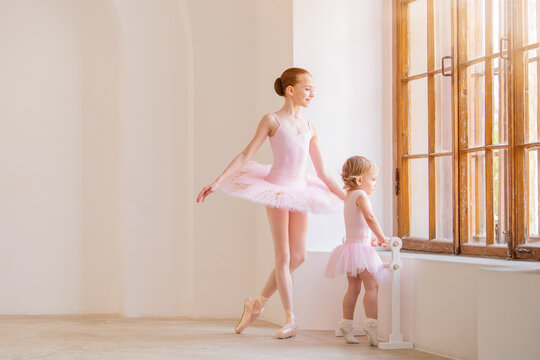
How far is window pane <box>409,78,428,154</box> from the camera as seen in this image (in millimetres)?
4930

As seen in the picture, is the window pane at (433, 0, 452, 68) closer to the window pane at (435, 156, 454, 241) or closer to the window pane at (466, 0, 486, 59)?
the window pane at (466, 0, 486, 59)

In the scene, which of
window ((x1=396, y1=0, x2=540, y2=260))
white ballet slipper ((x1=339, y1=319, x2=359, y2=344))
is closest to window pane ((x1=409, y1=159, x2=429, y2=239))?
window ((x1=396, y1=0, x2=540, y2=260))

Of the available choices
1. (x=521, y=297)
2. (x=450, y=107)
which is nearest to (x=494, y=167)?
(x=450, y=107)

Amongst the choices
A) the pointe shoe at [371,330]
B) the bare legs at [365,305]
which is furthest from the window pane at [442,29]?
the pointe shoe at [371,330]

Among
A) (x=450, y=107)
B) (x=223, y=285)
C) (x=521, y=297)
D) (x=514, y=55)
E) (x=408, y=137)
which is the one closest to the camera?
(x=521, y=297)

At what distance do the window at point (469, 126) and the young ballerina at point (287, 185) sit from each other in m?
0.67

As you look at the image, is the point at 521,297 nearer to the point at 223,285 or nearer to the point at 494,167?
the point at 494,167

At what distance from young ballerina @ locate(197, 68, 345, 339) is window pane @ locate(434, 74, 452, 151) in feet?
2.33

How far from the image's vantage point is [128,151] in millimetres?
5688

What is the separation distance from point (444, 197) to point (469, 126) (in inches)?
18.9

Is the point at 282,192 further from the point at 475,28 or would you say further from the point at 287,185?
the point at 475,28

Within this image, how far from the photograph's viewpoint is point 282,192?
4383mm

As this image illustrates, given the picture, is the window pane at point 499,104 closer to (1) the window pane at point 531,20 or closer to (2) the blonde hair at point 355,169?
(1) the window pane at point 531,20

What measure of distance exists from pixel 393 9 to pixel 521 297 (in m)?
2.77
